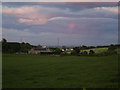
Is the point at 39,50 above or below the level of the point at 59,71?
above

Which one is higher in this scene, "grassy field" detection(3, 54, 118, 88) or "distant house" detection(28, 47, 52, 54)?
"distant house" detection(28, 47, 52, 54)

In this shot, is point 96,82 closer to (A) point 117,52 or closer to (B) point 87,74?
(B) point 87,74

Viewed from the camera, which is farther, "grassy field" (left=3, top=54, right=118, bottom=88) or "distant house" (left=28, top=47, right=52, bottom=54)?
"distant house" (left=28, top=47, right=52, bottom=54)

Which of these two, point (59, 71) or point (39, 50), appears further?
point (39, 50)

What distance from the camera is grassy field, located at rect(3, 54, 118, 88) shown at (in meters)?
2.60

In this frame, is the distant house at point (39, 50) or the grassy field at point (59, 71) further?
A: the distant house at point (39, 50)

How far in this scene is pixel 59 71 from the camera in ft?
9.22

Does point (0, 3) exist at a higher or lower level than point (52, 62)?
higher

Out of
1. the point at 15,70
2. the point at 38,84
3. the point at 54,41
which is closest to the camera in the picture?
the point at 38,84

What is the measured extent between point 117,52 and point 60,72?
0.95 metres

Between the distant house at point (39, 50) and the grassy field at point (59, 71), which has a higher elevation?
the distant house at point (39, 50)

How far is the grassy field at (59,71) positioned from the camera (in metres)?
2.60

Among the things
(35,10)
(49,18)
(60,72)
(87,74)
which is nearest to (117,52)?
(87,74)

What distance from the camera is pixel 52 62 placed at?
2.93 metres
